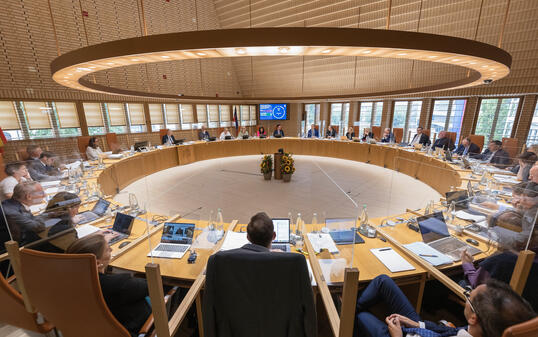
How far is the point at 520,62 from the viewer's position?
257 inches

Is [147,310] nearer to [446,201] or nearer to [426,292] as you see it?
[426,292]

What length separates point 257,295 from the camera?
1.15m

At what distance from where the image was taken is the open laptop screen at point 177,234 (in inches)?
86.7

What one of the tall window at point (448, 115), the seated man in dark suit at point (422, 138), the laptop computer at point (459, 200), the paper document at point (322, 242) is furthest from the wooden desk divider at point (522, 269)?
the tall window at point (448, 115)

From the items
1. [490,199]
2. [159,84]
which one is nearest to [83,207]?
[490,199]

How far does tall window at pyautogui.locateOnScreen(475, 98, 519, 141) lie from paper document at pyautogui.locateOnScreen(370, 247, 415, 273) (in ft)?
30.0

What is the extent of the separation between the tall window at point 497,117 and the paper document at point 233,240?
10141 mm

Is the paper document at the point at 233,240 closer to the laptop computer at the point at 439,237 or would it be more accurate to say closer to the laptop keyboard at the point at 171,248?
the laptop keyboard at the point at 171,248

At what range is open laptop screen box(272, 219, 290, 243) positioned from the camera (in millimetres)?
2165

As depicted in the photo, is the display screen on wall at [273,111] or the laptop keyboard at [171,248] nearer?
the laptop keyboard at [171,248]

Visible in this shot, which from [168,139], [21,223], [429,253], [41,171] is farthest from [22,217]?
[168,139]

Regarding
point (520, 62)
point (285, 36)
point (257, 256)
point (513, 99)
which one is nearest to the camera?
point (257, 256)

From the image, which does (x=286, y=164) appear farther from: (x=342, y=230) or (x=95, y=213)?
(x=95, y=213)

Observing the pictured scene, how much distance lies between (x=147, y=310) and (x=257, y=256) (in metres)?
1.10
